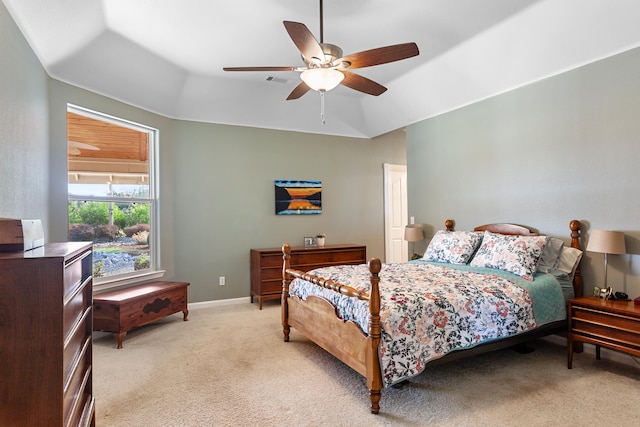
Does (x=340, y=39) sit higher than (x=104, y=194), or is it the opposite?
(x=340, y=39)

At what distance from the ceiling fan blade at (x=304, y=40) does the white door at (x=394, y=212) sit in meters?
4.12

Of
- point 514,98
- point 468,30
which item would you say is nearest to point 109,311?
point 468,30

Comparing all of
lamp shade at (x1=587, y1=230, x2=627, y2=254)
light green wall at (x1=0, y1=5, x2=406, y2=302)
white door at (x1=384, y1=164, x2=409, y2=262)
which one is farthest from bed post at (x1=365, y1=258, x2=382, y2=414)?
white door at (x1=384, y1=164, x2=409, y2=262)

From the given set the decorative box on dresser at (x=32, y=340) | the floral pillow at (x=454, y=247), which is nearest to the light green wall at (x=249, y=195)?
the floral pillow at (x=454, y=247)

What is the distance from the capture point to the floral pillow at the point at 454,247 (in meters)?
3.85

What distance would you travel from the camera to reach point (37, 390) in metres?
1.24

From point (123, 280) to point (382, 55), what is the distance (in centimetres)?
364

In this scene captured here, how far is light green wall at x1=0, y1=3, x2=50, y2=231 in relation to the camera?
2268 mm

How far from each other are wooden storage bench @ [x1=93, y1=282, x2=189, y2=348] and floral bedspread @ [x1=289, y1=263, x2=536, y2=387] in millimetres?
1814

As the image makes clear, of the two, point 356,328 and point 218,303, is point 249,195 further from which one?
point 356,328

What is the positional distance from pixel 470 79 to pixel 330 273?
8.85 ft

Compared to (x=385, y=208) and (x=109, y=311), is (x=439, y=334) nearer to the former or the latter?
(x=109, y=311)

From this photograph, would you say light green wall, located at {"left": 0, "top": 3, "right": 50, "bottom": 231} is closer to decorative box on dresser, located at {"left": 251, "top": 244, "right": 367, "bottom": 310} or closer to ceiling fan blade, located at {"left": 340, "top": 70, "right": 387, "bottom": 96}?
ceiling fan blade, located at {"left": 340, "top": 70, "right": 387, "bottom": 96}

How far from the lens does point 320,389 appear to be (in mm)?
2656
